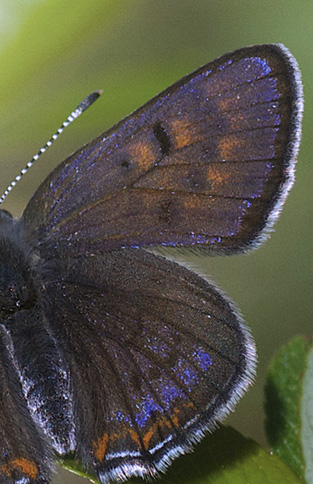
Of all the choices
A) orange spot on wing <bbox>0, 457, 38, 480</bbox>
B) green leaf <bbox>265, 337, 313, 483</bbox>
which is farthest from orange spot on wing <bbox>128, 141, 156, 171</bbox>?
orange spot on wing <bbox>0, 457, 38, 480</bbox>

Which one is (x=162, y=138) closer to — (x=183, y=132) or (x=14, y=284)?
(x=183, y=132)

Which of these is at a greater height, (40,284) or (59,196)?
(59,196)

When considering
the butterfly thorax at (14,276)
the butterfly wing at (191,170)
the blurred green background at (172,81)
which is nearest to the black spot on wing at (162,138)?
the butterfly wing at (191,170)

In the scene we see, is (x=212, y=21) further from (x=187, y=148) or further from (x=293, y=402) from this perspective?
(x=293, y=402)

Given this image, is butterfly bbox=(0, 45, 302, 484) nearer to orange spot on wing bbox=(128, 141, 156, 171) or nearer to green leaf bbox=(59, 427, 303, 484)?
orange spot on wing bbox=(128, 141, 156, 171)

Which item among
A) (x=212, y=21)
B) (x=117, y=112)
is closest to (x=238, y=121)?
(x=117, y=112)

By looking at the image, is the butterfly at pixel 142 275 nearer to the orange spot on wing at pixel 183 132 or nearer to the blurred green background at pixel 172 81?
the orange spot on wing at pixel 183 132
